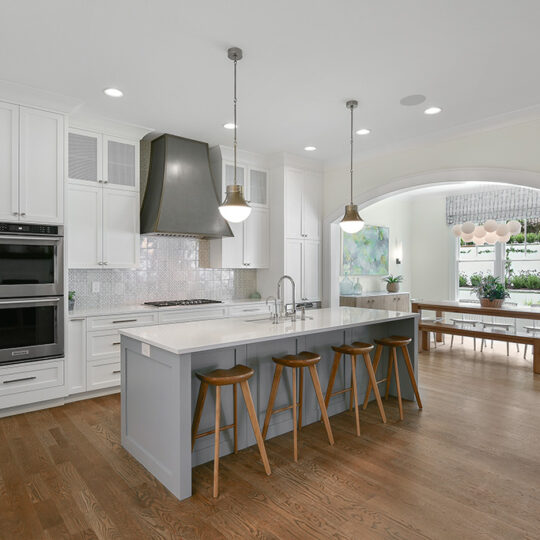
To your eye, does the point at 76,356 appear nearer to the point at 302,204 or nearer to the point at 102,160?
Answer: the point at 102,160

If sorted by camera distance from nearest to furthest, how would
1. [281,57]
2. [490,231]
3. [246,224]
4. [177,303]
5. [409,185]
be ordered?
[281,57] < [177,303] < [409,185] < [246,224] < [490,231]

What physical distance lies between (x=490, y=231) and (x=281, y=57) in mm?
4796

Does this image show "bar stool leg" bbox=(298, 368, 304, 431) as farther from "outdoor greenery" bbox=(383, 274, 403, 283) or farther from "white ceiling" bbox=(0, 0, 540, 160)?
"outdoor greenery" bbox=(383, 274, 403, 283)

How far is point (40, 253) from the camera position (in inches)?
146

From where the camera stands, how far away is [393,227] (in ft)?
27.4

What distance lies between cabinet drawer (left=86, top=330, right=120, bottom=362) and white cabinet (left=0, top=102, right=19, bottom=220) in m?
1.36

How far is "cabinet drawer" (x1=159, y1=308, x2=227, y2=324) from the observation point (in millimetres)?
4473

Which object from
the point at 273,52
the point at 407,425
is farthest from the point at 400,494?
the point at 273,52

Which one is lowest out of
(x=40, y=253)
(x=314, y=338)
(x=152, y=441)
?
(x=152, y=441)

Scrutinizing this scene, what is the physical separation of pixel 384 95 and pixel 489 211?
4790 millimetres

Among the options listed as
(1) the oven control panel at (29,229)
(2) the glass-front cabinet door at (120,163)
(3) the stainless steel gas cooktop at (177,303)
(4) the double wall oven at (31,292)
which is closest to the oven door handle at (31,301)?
(4) the double wall oven at (31,292)

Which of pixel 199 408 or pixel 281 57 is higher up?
pixel 281 57

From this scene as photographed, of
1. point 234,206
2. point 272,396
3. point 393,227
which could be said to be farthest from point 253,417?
point 393,227

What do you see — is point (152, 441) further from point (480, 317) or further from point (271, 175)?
point (480, 317)
